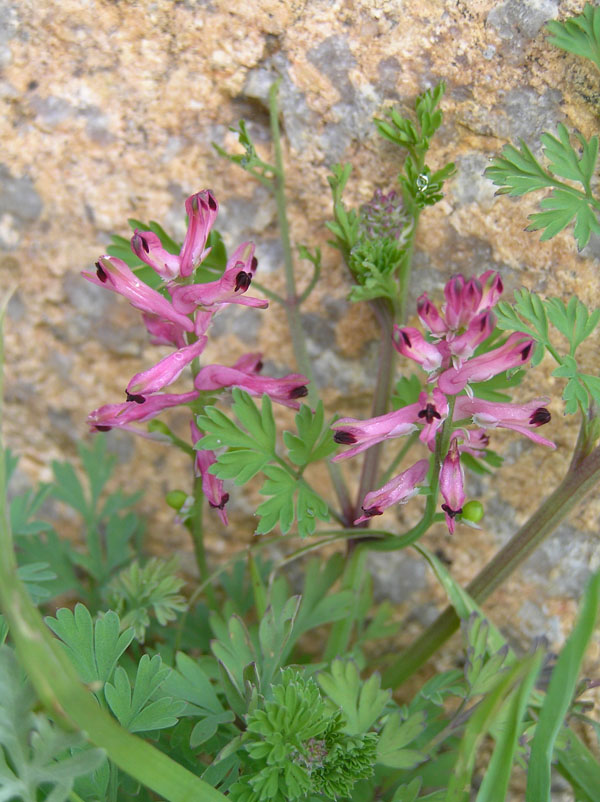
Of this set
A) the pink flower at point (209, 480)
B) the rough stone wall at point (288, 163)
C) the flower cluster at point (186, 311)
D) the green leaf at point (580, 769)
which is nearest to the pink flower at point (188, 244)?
the flower cluster at point (186, 311)

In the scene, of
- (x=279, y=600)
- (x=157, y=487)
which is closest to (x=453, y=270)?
(x=279, y=600)

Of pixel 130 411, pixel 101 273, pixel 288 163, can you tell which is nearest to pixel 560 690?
pixel 130 411

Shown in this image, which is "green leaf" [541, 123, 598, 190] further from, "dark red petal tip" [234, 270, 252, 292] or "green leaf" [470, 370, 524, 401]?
"dark red petal tip" [234, 270, 252, 292]

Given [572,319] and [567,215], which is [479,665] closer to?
[572,319]

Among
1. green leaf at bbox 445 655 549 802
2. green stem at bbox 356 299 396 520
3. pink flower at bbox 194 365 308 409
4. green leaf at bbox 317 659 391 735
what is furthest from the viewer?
green stem at bbox 356 299 396 520

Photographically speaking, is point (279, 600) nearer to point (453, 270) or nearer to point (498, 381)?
point (498, 381)

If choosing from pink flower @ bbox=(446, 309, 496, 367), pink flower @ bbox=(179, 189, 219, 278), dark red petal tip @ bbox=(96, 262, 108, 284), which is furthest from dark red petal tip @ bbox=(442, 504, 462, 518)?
dark red petal tip @ bbox=(96, 262, 108, 284)

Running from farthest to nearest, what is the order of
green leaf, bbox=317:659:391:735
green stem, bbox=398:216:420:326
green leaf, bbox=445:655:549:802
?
green stem, bbox=398:216:420:326, green leaf, bbox=317:659:391:735, green leaf, bbox=445:655:549:802

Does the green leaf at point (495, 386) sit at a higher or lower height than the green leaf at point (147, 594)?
higher

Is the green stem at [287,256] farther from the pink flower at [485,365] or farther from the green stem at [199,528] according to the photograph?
the pink flower at [485,365]
